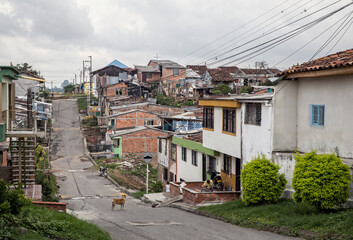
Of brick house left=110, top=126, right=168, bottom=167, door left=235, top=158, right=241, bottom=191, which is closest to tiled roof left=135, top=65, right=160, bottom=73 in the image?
brick house left=110, top=126, right=168, bottom=167

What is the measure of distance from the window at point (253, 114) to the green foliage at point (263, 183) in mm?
2830

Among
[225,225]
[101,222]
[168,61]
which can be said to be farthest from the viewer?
[168,61]

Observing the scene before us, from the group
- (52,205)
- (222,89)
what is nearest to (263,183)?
(52,205)

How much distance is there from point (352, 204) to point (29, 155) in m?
16.1

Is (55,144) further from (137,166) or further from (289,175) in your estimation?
(289,175)

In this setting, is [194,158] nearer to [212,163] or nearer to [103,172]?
[212,163]

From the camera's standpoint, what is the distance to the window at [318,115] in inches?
696

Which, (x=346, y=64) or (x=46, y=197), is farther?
(x=46, y=197)

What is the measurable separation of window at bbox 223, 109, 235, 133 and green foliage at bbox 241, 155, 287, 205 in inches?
211

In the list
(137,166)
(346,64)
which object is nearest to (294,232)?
(346,64)

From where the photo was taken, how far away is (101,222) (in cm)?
1906

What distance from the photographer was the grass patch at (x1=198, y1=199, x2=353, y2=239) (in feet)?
43.0

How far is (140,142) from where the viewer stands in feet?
169

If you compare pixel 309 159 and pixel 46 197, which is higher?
pixel 309 159
